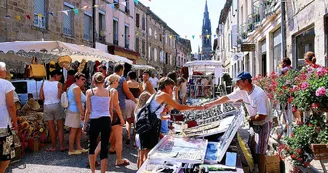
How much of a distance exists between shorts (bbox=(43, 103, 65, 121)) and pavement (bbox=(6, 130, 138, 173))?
71 cm

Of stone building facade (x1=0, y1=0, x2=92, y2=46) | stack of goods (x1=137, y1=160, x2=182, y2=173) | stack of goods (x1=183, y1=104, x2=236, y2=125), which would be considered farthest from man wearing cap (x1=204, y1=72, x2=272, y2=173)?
stone building facade (x1=0, y1=0, x2=92, y2=46)

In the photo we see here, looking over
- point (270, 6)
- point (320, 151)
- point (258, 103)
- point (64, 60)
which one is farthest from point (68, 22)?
point (320, 151)

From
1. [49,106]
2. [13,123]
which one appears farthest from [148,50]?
[13,123]

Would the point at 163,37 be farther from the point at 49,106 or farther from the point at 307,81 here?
the point at 307,81

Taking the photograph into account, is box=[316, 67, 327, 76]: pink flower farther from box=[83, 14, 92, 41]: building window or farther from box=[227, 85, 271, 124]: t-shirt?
box=[83, 14, 92, 41]: building window

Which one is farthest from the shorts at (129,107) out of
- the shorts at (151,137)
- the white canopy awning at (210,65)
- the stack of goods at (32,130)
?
the white canopy awning at (210,65)

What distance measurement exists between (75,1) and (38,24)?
152 inches

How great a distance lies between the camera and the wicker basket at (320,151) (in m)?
3.24

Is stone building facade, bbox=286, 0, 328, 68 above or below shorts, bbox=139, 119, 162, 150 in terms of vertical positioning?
above

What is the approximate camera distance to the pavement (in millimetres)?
5368

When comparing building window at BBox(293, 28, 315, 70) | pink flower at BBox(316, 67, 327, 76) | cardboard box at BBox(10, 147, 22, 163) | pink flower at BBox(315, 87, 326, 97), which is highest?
building window at BBox(293, 28, 315, 70)

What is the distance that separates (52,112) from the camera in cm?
664

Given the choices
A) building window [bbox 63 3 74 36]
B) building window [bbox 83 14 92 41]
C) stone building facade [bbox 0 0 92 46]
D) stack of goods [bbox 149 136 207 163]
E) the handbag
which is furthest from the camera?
building window [bbox 83 14 92 41]

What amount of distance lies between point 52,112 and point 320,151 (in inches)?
202
